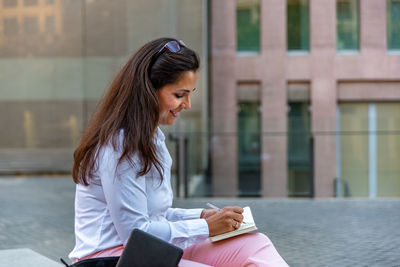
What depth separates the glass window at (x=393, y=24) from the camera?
40.1 feet

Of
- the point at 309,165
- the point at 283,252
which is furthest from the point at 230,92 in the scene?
the point at 283,252

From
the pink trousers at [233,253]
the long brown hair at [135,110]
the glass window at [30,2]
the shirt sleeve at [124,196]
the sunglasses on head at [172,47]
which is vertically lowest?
the pink trousers at [233,253]

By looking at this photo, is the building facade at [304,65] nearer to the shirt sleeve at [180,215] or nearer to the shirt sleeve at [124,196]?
the shirt sleeve at [180,215]

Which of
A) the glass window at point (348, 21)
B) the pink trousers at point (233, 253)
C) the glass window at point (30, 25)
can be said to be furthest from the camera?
the glass window at point (30, 25)

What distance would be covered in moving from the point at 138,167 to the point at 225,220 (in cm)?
40

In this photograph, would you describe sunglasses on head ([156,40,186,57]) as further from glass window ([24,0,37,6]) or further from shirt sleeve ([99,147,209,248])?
glass window ([24,0,37,6])

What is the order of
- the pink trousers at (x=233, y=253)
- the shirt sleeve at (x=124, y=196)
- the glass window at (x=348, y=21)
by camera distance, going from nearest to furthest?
the shirt sleeve at (x=124, y=196), the pink trousers at (x=233, y=253), the glass window at (x=348, y=21)

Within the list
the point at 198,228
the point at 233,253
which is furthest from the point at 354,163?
the point at 198,228

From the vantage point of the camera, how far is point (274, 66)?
1260cm

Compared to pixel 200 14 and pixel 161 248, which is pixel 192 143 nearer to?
pixel 200 14

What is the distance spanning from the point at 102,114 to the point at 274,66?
10.8 metres

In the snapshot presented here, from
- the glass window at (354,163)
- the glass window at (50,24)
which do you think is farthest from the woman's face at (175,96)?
the glass window at (50,24)

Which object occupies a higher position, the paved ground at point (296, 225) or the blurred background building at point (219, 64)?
the blurred background building at point (219, 64)

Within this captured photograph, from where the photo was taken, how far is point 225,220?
212cm
